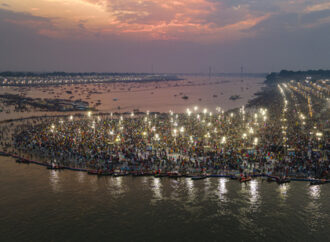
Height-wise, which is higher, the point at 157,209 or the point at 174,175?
the point at 174,175

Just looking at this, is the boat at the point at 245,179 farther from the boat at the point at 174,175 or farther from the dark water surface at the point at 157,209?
the boat at the point at 174,175

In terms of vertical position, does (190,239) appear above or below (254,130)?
below

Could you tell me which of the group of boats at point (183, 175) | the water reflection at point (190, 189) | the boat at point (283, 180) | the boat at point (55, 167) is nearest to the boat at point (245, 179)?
the group of boats at point (183, 175)

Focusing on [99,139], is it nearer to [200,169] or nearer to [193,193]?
[200,169]

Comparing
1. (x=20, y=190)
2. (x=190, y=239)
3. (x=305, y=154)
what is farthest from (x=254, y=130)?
(x=20, y=190)

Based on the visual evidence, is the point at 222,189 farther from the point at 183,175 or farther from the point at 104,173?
the point at 104,173

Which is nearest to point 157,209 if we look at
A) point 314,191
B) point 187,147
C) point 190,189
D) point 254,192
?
point 190,189

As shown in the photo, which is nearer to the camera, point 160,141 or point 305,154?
point 305,154
